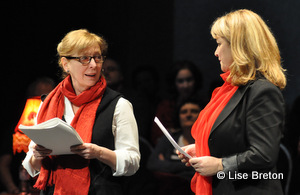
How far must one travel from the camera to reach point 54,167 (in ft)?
8.46

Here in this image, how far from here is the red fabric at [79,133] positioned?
2.52 metres

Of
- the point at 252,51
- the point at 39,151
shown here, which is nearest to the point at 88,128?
the point at 39,151

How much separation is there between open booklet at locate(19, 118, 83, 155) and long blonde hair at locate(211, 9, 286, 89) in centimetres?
82

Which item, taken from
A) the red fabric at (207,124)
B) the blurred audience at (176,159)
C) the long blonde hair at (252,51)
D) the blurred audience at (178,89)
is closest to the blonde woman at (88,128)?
the red fabric at (207,124)

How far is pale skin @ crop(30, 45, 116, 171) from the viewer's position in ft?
8.04

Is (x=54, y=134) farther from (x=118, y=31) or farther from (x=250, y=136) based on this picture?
(x=118, y=31)

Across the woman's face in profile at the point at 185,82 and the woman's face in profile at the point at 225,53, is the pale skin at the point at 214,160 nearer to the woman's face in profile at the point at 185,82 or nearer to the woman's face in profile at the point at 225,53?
the woman's face in profile at the point at 225,53

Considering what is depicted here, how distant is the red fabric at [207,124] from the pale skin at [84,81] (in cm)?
50

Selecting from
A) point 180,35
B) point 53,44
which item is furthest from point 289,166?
point 53,44

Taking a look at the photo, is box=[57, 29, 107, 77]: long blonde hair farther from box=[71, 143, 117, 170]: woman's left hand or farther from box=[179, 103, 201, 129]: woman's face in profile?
box=[179, 103, 201, 129]: woman's face in profile

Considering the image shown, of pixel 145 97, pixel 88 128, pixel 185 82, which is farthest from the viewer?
pixel 145 97

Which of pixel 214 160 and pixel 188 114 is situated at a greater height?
pixel 214 160

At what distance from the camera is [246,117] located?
205cm

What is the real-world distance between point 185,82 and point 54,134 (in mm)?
2421
